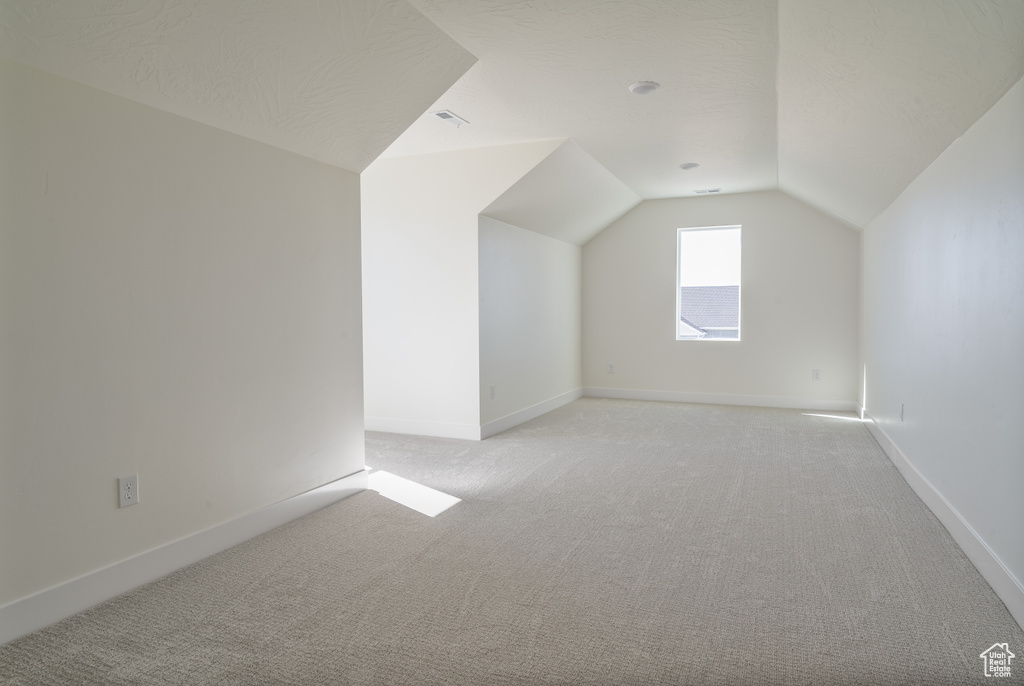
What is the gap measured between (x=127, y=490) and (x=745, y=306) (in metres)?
6.42

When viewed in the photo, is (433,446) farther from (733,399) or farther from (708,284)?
(708,284)

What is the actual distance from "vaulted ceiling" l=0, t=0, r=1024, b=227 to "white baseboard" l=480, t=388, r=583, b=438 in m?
2.51

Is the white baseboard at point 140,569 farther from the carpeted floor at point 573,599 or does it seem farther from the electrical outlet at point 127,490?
the electrical outlet at point 127,490

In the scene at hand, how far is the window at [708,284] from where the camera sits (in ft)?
24.0

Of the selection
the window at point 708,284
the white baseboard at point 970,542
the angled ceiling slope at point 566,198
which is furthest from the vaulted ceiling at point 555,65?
the window at point 708,284

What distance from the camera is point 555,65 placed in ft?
11.0

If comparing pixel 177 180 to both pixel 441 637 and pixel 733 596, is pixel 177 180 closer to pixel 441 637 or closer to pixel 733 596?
pixel 441 637

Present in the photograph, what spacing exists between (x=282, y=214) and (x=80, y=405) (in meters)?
1.36

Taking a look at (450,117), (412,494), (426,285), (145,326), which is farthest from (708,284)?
(145,326)

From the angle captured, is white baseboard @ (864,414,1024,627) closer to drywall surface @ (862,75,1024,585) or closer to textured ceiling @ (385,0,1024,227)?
drywall surface @ (862,75,1024,585)

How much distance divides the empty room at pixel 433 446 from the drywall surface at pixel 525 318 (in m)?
0.91

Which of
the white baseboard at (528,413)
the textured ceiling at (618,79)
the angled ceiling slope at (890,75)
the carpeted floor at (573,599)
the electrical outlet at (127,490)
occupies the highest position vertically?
the textured ceiling at (618,79)

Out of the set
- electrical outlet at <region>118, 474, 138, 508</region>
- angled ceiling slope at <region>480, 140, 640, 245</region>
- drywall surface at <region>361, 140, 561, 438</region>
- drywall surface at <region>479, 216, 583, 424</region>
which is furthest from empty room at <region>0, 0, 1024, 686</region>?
drywall surface at <region>479, 216, 583, 424</region>

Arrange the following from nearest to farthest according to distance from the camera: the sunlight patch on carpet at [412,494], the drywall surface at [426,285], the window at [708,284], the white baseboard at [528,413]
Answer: the sunlight patch on carpet at [412,494]
the drywall surface at [426,285]
the white baseboard at [528,413]
the window at [708,284]
